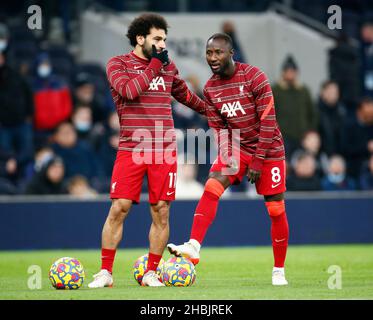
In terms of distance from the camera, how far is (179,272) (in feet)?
33.9

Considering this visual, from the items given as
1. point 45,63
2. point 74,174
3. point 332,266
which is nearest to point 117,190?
point 332,266

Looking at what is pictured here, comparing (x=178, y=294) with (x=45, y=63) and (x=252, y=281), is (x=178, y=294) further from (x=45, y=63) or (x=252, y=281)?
(x=45, y=63)

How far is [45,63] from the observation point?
1895 centimetres

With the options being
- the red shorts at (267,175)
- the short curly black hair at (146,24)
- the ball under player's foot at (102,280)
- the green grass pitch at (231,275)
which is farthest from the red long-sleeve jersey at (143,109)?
the green grass pitch at (231,275)

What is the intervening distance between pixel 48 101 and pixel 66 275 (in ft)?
28.4

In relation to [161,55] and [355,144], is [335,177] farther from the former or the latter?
[161,55]

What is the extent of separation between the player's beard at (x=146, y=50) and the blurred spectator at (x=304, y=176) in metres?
7.47

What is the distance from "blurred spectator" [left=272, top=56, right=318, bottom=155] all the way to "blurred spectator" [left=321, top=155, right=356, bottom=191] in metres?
0.70

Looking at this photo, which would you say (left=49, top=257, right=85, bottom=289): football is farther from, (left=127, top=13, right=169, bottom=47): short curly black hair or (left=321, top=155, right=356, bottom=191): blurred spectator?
(left=321, top=155, right=356, bottom=191): blurred spectator

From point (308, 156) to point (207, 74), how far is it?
3378mm

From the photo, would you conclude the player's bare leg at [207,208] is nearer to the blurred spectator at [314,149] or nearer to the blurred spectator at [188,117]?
the blurred spectator at [314,149]

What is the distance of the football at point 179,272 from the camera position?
33.9ft

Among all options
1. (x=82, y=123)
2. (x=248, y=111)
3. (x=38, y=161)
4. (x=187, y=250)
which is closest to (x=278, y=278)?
(x=187, y=250)

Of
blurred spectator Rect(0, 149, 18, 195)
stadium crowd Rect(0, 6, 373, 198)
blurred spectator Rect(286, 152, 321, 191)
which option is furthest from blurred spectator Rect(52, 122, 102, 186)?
blurred spectator Rect(286, 152, 321, 191)
